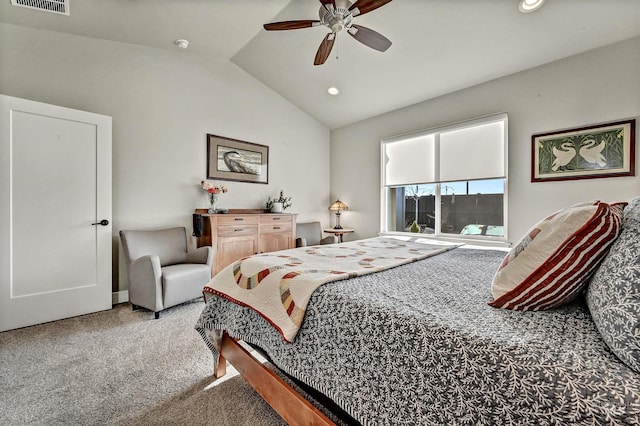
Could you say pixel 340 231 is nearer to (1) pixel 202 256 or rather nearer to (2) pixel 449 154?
(2) pixel 449 154

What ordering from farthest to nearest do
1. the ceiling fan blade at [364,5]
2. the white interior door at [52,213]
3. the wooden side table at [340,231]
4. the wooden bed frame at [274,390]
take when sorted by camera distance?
1. the wooden side table at [340,231]
2. the white interior door at [52,213]
3. the ceiling fan blade at [364,5]
4. the wooden bed frame at [274,390]

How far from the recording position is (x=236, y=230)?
12.3 ft

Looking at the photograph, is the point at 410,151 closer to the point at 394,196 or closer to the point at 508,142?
the point at 394,196

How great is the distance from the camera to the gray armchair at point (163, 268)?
8.86 ft

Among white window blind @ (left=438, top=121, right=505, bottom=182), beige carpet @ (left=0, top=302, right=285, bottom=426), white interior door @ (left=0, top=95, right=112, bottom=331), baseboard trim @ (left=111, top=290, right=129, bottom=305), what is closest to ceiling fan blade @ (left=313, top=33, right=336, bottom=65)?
white window blind @ (left=438, top=121, right=505, bottom=182)

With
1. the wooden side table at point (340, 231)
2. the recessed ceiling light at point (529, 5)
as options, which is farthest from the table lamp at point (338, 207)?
the recessed ceiling light at point (529, 5)

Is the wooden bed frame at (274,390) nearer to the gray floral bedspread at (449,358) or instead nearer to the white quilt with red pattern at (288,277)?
the gray floral bedspread at (449,358)

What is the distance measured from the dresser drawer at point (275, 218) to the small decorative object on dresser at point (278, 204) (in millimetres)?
185

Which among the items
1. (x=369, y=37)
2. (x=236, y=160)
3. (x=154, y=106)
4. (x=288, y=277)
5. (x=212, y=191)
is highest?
(x=369, y=37)

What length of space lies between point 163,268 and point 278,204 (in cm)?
189

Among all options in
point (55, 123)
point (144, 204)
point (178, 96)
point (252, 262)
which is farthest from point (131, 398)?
point (178, 96)

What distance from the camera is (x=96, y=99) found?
10.2 feet

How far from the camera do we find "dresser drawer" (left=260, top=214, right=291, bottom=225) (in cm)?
406

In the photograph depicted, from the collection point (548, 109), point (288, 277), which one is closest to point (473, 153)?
point (548, 109)
